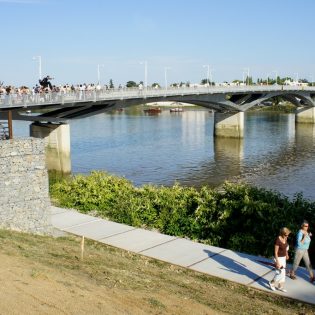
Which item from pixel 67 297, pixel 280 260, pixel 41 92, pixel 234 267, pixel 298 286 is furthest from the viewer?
pixel 41 92

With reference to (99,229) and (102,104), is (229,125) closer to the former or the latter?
(102,104)

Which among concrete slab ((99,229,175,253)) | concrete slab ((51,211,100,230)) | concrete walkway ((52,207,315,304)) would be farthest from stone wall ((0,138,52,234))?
concrete slab ((99,229,175,253))

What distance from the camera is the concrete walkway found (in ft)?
35.9

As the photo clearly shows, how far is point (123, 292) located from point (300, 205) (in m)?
8.38

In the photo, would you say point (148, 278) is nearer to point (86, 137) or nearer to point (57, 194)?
point (57, 194)

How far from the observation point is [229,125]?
58.5 meters

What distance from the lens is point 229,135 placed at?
57.6m

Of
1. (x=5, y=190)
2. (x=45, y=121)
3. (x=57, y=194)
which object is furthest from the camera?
(x=45, y=121)

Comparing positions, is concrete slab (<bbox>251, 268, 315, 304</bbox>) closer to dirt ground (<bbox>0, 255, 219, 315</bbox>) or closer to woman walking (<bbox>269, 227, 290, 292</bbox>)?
woman walking (<bbox>269, 227, 290, 292</bbox>)

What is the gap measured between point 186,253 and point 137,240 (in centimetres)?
191

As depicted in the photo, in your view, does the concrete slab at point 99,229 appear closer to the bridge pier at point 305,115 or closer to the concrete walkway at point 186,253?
the concrete walkway at point 186,253

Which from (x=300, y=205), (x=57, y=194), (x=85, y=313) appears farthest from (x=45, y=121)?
(x=85, y=313)

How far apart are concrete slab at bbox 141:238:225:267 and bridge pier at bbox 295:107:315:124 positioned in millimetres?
69681

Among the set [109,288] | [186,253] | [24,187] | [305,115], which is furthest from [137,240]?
[305,115]
